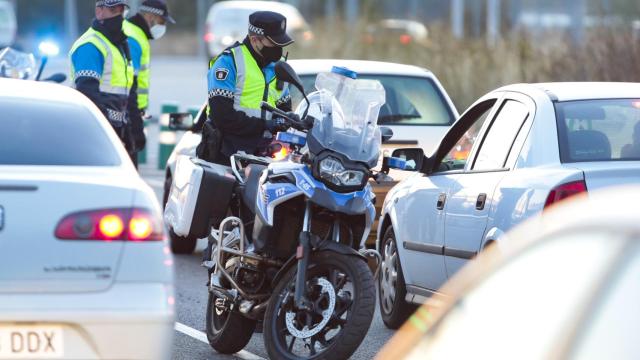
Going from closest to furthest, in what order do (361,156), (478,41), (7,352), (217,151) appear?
(7,352) → (361,156) → (217,151) → (478,41)

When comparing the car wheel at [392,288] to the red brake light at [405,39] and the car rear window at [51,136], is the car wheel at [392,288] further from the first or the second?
the red brake light at [405,39]

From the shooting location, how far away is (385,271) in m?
9.40

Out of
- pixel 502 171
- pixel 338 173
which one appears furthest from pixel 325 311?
pixel 502 171

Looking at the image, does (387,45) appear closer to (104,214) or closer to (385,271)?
(385,271)

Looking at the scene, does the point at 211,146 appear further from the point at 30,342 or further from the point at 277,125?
the point at 30,342

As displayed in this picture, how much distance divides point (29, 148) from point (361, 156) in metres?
1.67

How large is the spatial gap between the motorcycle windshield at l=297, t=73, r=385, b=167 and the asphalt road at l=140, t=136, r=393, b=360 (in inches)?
50.5

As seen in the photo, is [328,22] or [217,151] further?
[328,22]

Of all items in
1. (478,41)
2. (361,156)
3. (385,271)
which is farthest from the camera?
(478,41)

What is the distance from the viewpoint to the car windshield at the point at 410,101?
11812 mm

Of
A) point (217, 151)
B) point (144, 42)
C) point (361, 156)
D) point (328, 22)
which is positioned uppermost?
point (361, 156)

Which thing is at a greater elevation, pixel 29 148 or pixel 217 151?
Result: pixel 29 148

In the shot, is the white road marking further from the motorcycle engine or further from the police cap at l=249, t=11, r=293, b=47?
the police cap at l=249, t=11, r=293, b=47

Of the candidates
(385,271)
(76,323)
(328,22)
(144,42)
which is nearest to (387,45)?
(328,22)
